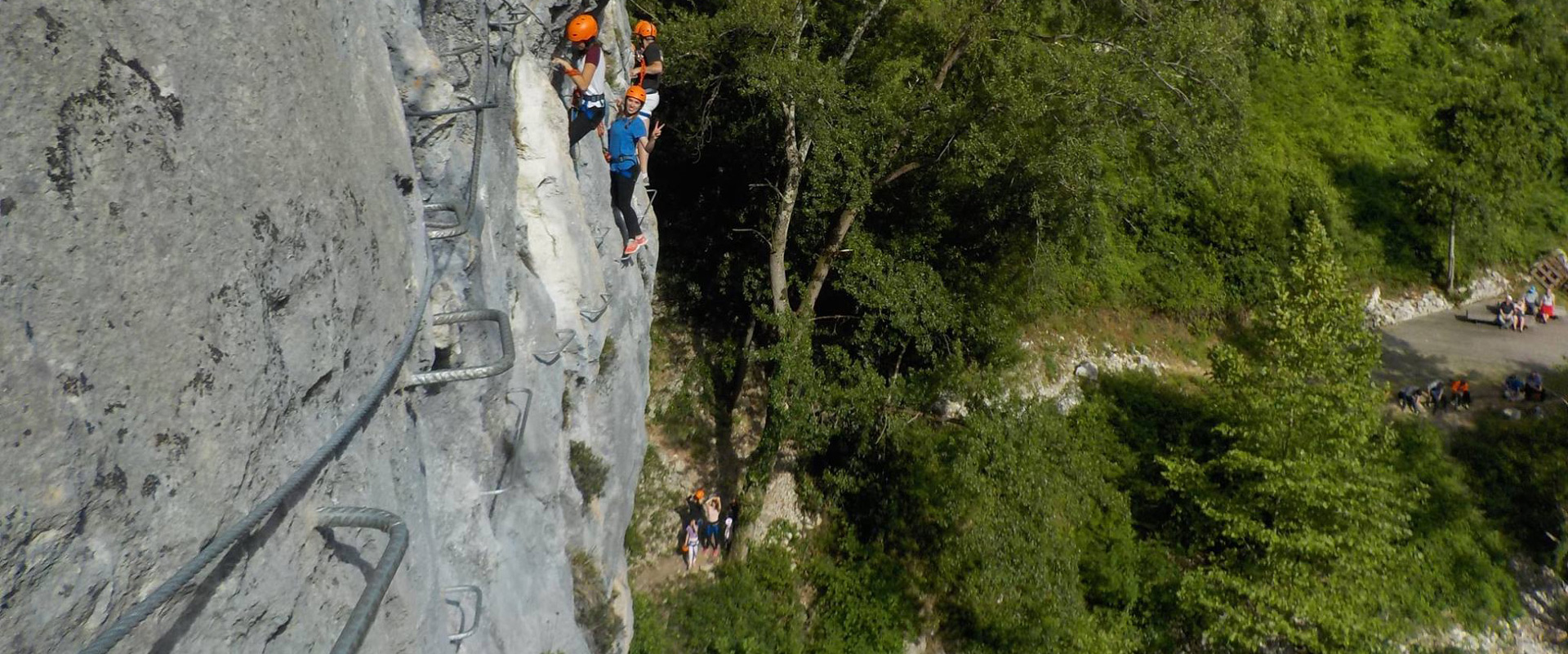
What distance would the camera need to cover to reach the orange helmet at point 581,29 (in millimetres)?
8836

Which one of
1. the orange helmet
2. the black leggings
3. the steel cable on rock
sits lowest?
the black leggings

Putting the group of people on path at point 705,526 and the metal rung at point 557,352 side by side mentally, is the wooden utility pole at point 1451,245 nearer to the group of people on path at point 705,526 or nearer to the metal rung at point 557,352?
the group of people on path at point 705,526

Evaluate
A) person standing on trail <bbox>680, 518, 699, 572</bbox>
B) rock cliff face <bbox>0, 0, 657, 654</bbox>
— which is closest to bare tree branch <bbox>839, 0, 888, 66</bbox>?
person standing on trail <bbox>680, 518, 699, 572</bbox>

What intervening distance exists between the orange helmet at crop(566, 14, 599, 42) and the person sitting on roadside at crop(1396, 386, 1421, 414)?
19590 mm

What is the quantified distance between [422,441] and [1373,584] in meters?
14.8

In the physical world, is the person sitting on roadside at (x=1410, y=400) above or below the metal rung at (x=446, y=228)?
below

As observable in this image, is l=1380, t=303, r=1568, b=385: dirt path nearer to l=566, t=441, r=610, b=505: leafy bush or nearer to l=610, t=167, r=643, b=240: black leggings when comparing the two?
l=610, t=167, r=643, b=240: black leggings

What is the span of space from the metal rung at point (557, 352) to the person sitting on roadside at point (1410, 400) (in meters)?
19.5

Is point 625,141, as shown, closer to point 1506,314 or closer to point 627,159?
point 627,159

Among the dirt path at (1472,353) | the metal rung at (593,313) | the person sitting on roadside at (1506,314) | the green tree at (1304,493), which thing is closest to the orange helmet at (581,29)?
the metal rung at (593,313)

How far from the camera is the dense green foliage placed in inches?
558

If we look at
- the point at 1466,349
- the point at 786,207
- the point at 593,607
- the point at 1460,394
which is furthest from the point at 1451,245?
the point at 593,607

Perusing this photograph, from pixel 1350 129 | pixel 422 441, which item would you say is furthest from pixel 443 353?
pixel 1350 129

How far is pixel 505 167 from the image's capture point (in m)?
7.12
